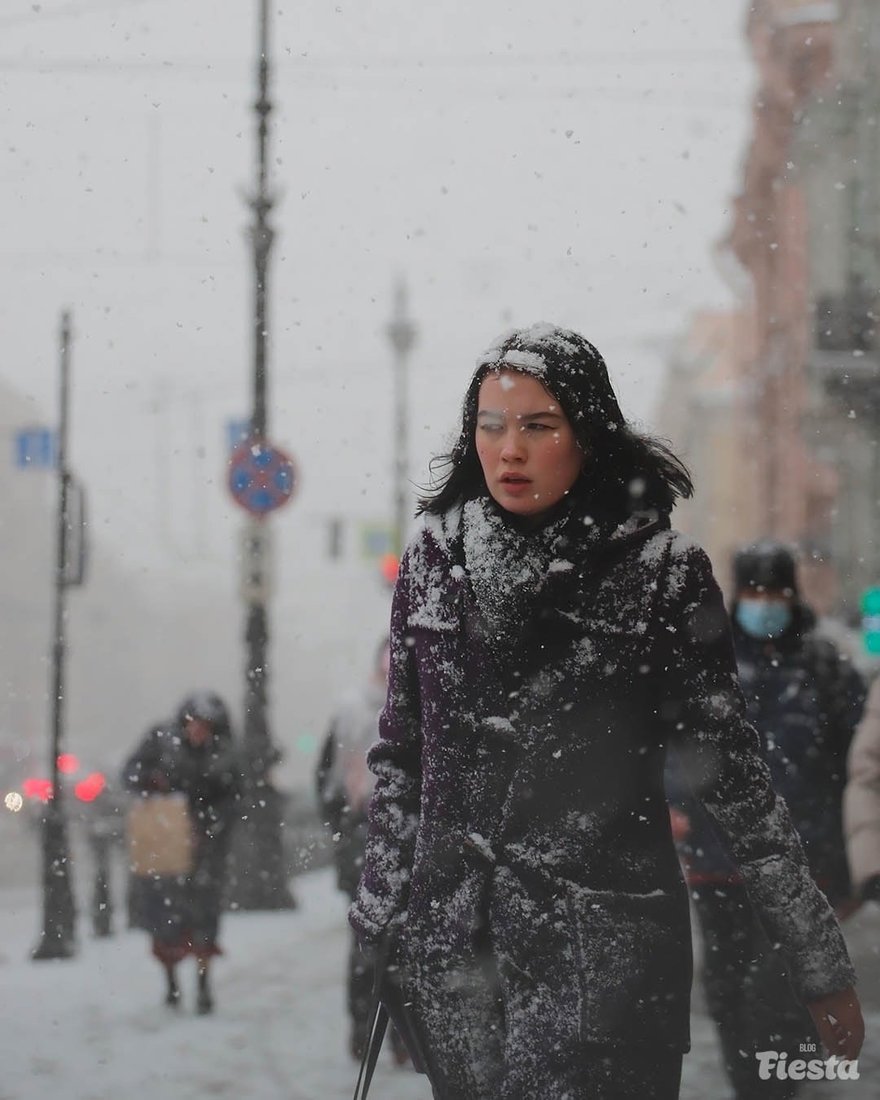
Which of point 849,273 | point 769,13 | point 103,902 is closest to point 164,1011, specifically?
point 103,902

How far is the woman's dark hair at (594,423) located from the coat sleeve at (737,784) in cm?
17

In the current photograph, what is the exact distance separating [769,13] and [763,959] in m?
36.2

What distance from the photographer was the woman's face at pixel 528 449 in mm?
2861

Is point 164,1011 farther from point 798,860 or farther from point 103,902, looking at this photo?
point 798,860

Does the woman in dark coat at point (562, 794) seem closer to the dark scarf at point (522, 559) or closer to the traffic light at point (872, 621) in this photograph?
the dark scarf at point (522, 559)

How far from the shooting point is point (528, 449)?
9.41 feet

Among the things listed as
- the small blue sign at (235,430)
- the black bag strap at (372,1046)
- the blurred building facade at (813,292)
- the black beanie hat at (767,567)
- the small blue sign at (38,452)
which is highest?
the blurred building facade at (813,292)

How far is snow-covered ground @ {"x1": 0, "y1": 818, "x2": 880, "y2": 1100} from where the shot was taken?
597 centimetres

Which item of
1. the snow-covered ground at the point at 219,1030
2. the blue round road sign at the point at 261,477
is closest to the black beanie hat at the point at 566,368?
the snow-covered ground at the point at 219,1030

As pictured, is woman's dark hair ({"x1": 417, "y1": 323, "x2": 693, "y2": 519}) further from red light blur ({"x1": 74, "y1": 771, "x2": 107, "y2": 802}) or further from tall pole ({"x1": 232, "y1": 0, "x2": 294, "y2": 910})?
red light blur ({"x1": 74, "y1": 771, "x2": 107, "y2": 802})

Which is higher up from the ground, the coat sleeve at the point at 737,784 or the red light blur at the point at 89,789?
the coat sleeve at the point at 737,784

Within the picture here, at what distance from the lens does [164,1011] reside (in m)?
7.84

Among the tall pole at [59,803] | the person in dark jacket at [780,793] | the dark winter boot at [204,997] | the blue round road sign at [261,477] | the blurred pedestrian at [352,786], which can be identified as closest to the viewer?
the person in dark jacket at [780,793]

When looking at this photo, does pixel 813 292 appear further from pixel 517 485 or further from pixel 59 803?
pixel 517 485
